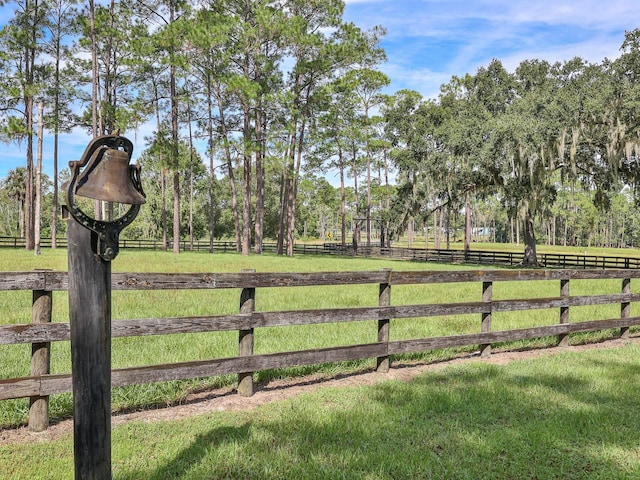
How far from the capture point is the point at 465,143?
28688mm

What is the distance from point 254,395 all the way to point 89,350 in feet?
9.81

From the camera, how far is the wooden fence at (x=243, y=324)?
12.7 ft

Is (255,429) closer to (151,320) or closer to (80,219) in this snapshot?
(151,320)

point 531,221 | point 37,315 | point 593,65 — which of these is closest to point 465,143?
point 531,221

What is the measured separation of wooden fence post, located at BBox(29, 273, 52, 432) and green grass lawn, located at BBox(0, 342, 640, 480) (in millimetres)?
318

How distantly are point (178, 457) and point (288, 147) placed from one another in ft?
115

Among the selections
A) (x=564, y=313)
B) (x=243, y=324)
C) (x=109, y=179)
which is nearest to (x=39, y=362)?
(x=243, y=324)

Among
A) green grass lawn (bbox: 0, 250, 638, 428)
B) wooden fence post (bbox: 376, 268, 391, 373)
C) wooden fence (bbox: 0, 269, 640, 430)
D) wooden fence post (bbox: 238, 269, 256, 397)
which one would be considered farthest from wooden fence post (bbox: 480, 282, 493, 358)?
wooden fence post (bbox: 238, 269, 256, 397)

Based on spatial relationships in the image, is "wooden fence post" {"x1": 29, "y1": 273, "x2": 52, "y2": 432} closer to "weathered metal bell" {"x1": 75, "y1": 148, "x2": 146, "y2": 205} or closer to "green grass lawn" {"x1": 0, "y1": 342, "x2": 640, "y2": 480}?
"green grass lawn" {"x1": 0, "y1": 342, "x2": 640, "y2": 480}

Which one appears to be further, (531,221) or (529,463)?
(531,221)

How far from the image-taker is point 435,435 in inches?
155

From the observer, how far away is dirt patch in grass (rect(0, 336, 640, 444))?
12.9 feet

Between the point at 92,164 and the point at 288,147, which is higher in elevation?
the point at 288,147

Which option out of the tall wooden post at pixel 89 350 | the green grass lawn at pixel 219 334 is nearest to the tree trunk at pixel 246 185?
the green grass lawn at pixel 219 334
